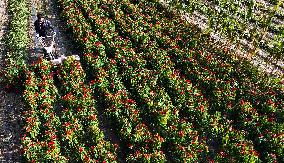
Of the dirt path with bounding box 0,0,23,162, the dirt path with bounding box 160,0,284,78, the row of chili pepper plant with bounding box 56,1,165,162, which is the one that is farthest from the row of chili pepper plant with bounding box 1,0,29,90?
the dirt path with bounding box 160,0,284,78

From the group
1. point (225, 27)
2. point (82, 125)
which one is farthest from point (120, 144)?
point (225, 27)

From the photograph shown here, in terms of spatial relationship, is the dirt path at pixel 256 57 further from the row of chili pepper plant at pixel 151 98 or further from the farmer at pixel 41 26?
the farmer at pixel 41 26

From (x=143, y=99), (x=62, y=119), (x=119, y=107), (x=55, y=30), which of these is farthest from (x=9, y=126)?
(x=55, y=30)

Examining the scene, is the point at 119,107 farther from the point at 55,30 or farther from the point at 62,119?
the point at 55,30

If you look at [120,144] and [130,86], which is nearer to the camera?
[120,144]

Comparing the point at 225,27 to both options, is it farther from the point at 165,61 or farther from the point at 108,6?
the point at 108,6

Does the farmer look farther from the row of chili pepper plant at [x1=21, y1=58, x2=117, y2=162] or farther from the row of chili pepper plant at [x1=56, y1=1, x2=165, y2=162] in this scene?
the row of chili pepper plant at [x1=56, y1=1, x2=165, y2=162]
